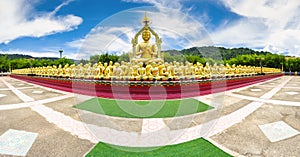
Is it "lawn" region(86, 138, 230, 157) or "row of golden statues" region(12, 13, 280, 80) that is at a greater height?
"row of golden statues" region(12, 13, 280, 80)

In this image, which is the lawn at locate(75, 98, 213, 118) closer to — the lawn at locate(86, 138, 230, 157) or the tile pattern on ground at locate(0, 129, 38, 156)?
the lawn at locate(86, 138, 230, 157)

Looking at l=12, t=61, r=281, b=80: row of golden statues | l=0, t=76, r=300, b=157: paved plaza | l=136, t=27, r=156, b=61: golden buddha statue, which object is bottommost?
l=0, t=76, r=300, b=157: paved plaza

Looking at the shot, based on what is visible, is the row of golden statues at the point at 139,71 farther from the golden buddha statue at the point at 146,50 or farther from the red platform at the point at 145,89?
the golden buddha statue at the point at 146,50

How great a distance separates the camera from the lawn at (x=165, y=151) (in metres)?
2.22

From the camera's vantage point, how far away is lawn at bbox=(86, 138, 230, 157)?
2.22 metres

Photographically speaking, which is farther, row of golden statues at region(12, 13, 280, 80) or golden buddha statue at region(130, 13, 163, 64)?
golden buddha statue at region(130, 13, 163, 64)

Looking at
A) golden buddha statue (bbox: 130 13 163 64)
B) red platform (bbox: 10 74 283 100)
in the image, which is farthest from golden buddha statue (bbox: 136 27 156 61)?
red platform (bbox: 10 74 283 100)

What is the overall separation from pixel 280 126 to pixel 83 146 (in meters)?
3.51

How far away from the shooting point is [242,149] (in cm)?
236

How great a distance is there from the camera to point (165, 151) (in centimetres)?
231

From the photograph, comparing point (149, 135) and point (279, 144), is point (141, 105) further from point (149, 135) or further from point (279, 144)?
point (279, 144)

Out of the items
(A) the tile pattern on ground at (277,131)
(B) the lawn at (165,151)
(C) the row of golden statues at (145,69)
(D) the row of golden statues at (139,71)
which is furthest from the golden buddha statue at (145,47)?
(B) the lawn at (165,151)

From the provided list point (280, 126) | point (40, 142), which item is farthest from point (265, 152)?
point (40, 142)

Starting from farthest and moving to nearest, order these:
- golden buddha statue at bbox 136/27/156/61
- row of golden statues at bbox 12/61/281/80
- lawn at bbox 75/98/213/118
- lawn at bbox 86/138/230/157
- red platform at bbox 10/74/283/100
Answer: golden buddha statue at bbox 136/27/156/61
row of golden statues at bbox 12/61/281/80
red platform at bbox 10/74/283/100
lawn at bbox 75/98/213/118
lawn at bbox 86/138/230/157
